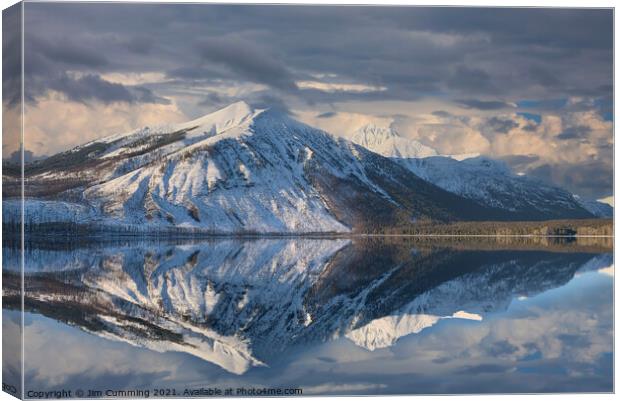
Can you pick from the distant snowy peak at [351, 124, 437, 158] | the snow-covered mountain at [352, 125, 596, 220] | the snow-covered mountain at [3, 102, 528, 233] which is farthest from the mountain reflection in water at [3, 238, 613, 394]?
the snow-covered mountain at [352, 125, 596, 220]

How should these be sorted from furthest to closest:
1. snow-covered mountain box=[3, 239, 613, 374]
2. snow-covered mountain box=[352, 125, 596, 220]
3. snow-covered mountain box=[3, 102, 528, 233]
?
snow-covered mountain box=[352, 125, 596, 220] < snow-covered mountain box=[3, 102, 528, 233] < snow-covered mountain box=[3, 239, 613, 374]

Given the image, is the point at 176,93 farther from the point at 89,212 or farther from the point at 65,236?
the point at 89,212

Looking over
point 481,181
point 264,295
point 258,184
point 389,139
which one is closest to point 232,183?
point 258,184

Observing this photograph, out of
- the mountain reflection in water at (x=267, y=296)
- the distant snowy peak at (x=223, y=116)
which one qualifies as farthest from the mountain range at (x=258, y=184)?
the mountain reflection in water at (x=267, y=296)

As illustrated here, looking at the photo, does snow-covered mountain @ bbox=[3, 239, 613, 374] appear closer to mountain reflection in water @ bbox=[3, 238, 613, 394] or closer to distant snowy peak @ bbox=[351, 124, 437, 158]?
mountain reflection in water @ bbox=[3, 238, 613, 394]

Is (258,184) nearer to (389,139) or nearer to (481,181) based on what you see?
(481,181)

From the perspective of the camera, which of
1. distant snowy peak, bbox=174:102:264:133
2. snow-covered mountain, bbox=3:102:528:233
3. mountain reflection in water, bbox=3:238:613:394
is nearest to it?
mountain reflection in water, bbox=3:238:613:394
